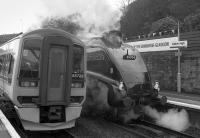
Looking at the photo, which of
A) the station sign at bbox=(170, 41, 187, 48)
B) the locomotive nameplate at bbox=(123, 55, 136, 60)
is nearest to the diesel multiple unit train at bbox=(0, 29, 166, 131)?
the locomotive nameplate at bbox=(123, 55, 136, 60)

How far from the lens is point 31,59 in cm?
853

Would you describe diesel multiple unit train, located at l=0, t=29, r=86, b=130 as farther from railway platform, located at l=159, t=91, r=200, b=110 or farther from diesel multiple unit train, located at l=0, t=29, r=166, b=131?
railway platform, located at l=159, t=91, r=200, b=110

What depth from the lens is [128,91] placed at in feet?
34.3

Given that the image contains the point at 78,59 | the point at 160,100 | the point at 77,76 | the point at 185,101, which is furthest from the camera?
the point at 185,101

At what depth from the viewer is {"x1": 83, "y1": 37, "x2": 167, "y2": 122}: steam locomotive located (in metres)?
10.5

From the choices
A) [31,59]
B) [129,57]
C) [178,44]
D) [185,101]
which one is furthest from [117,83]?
[178,44]

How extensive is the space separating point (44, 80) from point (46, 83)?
0.09m

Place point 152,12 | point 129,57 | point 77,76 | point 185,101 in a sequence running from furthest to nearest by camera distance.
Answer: point 152,12 → point 185,101 → point 129,57 → point 77,76

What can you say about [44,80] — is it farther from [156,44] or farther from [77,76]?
[156,44]

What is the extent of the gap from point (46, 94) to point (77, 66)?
4.46 ft

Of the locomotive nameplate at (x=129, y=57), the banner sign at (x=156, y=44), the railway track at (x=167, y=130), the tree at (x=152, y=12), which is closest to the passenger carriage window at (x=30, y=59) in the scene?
the locomotive nameplate at (x=129, y=57)

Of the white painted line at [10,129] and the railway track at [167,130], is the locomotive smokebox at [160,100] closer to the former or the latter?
the railway track at [167,130]

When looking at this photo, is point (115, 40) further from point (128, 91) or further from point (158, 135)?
point (158, 135)

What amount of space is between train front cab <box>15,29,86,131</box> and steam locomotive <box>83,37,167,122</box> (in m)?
2.12
